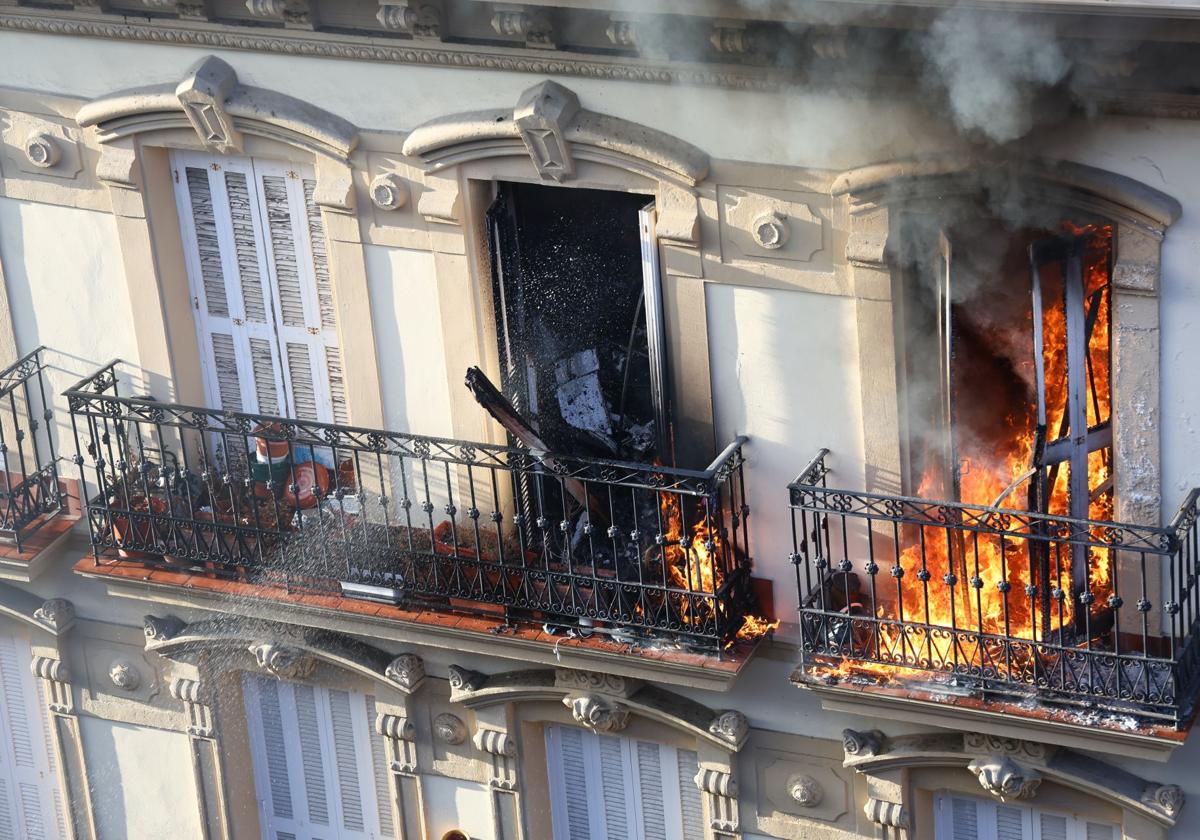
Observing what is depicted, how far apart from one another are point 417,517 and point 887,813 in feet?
13.9

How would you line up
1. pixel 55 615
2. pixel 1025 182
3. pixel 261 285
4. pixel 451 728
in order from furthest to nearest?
pixel 55 615 → pixel 451 728 → pixel 261 285 → pixel 1025 182

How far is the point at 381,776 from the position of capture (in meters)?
18.5

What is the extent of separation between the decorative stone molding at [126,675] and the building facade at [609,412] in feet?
0.35

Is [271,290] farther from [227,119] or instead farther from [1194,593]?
[1194,593]

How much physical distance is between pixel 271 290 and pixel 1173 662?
747 cm

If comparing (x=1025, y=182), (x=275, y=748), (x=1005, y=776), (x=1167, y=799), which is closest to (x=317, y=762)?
(x=275, y=748)

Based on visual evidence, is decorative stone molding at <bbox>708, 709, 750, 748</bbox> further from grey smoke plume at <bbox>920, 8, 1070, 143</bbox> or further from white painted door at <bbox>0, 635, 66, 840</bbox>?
white painted door at <bbox>0, 635, 66, 840</bbox>

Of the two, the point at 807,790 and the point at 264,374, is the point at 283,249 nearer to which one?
the point at 264,374

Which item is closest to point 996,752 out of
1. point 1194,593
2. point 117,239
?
point 1194,593

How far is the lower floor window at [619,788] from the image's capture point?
56.2 ft

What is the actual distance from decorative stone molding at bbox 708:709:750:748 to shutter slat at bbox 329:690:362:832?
349 cm

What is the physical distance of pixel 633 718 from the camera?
55.5ft

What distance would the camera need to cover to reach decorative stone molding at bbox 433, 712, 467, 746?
1766cm

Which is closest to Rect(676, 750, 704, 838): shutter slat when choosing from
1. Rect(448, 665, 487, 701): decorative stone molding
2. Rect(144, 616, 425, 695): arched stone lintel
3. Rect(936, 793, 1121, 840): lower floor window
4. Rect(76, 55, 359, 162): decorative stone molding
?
Rect(448, 665, 487, 701): decorative stone molding
